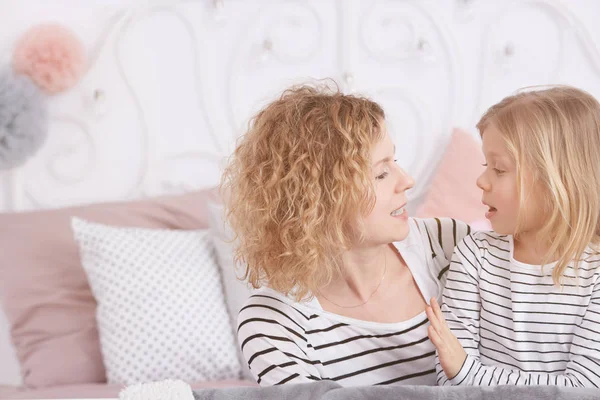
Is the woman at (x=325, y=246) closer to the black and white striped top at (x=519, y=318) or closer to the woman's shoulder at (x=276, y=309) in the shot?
the woman's shoulder at (x=276, y=309)

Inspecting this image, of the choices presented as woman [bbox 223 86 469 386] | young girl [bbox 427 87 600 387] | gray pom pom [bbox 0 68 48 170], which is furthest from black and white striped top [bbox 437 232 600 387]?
gray pom pom [bbox 0 68 48 170]

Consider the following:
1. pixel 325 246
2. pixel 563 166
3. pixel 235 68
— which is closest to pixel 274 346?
pixel 325 246

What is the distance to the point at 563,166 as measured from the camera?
51.4 inches

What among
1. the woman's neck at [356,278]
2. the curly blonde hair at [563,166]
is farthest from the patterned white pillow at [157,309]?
the curly blonde hair at [563,166]

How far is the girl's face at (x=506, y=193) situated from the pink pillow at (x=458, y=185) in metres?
0.97

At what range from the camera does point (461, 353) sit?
1277 millimetres

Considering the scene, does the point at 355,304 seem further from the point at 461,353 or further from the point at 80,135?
the point at 80,135

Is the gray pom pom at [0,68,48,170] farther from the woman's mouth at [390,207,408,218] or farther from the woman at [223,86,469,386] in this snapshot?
the woman's mouth at [390,207,408,218]

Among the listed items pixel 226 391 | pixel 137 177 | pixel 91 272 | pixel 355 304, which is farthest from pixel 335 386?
pixel 137 177

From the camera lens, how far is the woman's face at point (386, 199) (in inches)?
53.8

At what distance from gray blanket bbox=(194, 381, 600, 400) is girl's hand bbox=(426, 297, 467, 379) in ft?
0.40

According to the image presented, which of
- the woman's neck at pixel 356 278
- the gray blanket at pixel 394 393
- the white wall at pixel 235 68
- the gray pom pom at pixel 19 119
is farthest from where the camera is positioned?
the white wall at pixel 235 68

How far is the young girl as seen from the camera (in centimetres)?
127

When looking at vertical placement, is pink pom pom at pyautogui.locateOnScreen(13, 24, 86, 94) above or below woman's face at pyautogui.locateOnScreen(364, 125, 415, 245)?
above
